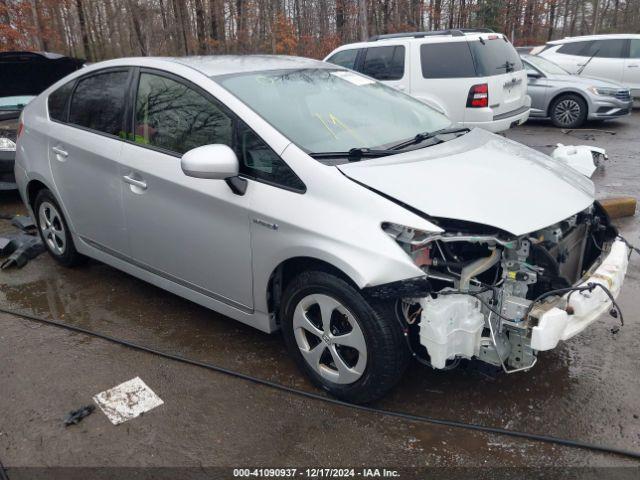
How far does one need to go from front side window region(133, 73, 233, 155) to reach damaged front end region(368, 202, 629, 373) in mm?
1278

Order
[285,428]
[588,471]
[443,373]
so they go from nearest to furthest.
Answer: [588,471] → [285,428] → [443,373]

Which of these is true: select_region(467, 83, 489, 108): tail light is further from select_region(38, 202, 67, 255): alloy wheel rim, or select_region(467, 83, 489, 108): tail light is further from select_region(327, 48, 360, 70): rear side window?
select_region(38, 202, 67, 255): alloy wheel rim

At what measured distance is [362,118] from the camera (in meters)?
3.59

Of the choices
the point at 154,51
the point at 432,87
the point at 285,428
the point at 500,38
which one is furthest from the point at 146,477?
the point at 154,51

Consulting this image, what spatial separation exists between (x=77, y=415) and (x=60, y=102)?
2683 mm

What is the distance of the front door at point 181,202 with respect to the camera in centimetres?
322

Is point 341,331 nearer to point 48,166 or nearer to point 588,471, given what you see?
point 588,471

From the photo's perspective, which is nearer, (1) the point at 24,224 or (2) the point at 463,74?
(1) the point at 24,224

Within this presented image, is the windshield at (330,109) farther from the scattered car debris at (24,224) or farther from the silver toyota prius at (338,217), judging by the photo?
the scattered car debris at (24,224)

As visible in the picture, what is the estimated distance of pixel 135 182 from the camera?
12.0ft

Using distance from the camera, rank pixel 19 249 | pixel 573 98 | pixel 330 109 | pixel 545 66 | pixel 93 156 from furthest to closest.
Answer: pixel 545 66 → pixel 573 98 → pixel 19 249 → pixel 93 156 → pixel 330 109

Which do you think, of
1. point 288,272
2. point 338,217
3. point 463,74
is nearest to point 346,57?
point 463,74

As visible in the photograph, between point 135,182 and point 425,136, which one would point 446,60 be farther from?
point 135,182

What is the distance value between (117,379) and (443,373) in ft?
6.22
